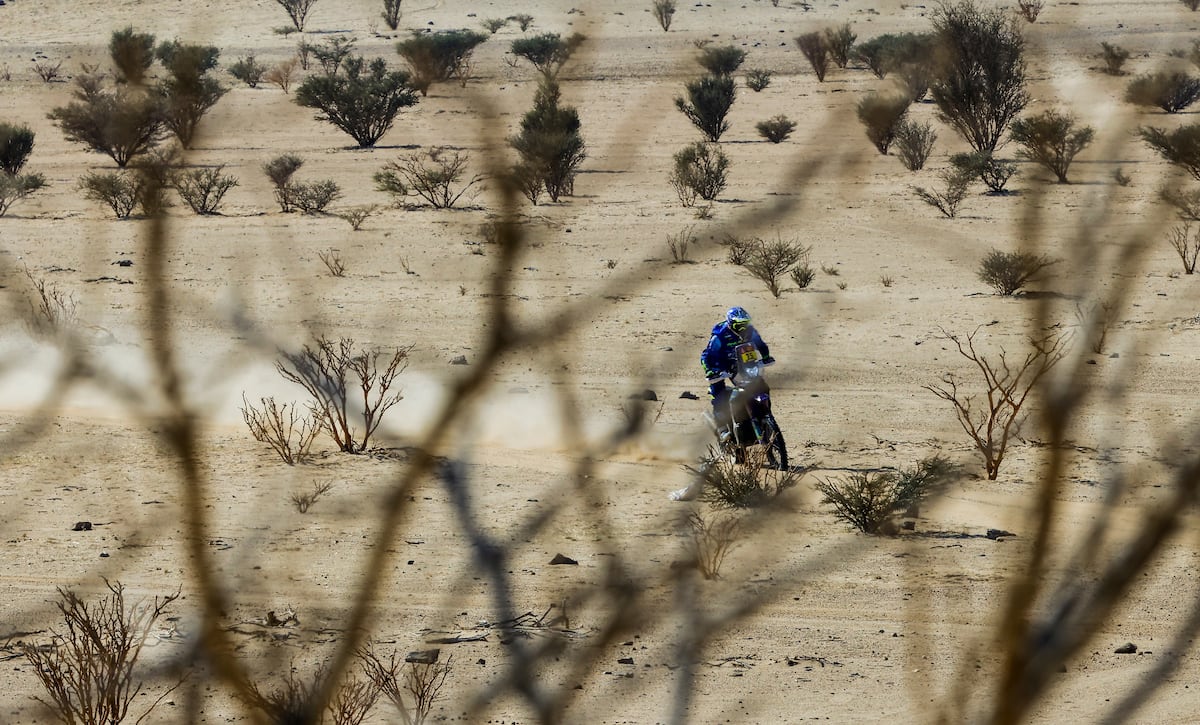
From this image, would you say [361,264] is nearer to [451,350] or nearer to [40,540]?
[451,350]

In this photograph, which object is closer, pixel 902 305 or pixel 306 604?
pixel 306 604

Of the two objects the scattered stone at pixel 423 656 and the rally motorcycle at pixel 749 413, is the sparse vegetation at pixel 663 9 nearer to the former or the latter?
the rally motorcycle at pixel 749 413

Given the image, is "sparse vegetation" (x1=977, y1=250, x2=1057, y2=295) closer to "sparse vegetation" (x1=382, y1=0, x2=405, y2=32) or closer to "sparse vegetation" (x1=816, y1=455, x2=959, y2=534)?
"sparse vegetation" (x1=816, y1=455, x2=959, y2=534)

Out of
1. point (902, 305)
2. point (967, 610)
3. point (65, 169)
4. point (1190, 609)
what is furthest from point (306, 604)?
point (65, 169)

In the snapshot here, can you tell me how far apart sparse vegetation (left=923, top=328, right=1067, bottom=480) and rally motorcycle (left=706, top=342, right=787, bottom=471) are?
1.42 m

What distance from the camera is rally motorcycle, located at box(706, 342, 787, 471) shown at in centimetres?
1090

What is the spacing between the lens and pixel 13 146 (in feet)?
97.1

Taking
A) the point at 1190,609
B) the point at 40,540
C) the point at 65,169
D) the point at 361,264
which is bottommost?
the point at 1190,609

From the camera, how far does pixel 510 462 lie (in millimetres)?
11477

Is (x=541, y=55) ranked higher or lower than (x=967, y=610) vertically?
higher

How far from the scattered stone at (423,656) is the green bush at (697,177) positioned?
59.0ft

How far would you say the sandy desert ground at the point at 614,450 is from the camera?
2787 millimetres

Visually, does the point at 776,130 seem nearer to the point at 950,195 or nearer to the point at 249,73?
the point at 950,195

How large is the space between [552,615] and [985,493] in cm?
429
